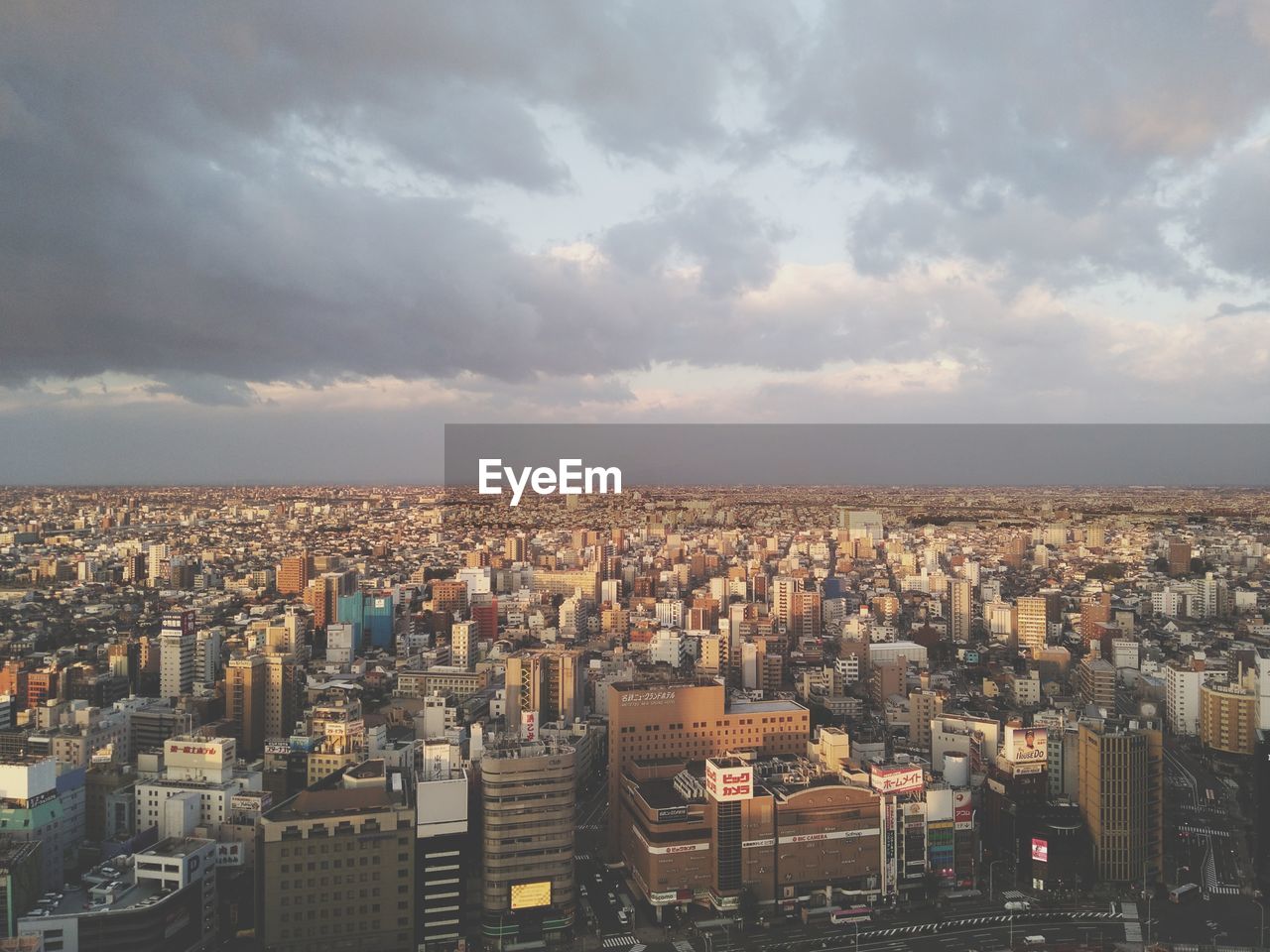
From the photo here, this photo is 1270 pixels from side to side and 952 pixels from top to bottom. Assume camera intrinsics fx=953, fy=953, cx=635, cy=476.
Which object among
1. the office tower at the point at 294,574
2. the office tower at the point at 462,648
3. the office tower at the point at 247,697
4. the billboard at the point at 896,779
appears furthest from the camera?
the office tower at the point at 294,574

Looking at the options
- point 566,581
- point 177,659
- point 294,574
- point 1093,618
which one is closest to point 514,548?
point 566,581

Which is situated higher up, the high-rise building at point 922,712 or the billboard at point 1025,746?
the billboard at point 1025,746

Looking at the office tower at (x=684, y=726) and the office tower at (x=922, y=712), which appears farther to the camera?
the office tower at (x=922, y=712)

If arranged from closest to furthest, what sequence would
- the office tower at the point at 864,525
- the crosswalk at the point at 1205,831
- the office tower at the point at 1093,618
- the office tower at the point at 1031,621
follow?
the crosswalk at the point at 1205,831 < the office tower at the point at 1093,618 < the office tower at the point at 1031,621 < the office tower at the point at 864,525

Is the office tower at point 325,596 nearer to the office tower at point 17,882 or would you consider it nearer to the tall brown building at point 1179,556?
the office tower at point 17,882

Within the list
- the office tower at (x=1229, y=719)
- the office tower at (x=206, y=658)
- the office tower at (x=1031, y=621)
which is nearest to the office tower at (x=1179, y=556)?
the office tower at (x=1031, y=621)

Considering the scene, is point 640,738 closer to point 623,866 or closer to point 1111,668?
point 623,866

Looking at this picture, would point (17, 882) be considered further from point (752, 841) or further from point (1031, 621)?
point (1031, 621)
